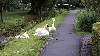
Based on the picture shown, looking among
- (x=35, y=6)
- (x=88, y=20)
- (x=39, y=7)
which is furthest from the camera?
(x=35, y=6)

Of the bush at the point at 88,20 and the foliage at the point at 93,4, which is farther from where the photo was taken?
the bush at the point at 88,20

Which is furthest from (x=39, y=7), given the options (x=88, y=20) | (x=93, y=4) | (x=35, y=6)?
(x=93, y=4)

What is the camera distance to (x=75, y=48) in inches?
683

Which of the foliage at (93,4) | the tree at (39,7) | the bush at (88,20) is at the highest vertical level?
the foliage at (93,4)

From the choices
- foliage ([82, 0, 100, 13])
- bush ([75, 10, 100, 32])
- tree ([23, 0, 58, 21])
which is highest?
foliage ([82, 0, 100, 13])

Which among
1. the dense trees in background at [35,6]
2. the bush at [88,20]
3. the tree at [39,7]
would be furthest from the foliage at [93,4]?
the tree at [39,7]

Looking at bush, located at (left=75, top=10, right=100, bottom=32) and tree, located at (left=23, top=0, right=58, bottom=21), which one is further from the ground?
bush, located at (left=75, top=10, right=100, bottom=32)

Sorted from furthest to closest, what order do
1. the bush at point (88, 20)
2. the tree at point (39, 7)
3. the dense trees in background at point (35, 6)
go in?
the tree at point (39, 7) < the dense trees in background at point (35, 6) < the bush at point (88, 20)

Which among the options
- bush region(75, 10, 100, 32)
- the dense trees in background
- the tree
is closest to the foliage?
bush region(75, 10, 100, 32)

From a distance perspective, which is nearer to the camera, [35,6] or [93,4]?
[93,4]

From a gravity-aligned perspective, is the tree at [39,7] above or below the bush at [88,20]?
below

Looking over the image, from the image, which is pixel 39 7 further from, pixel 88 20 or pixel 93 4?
pixel 93 4

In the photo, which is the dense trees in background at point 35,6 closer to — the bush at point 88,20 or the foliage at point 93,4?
the bush at point 88,20

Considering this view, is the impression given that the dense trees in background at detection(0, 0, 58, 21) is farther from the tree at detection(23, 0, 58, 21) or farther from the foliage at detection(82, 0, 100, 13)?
the foliage at detection(82, 0, 100, 13)
